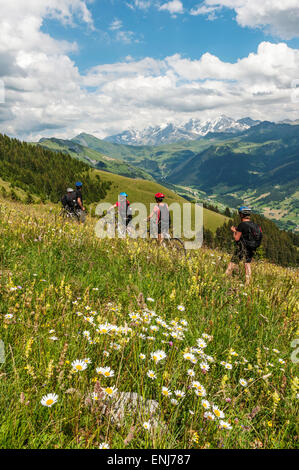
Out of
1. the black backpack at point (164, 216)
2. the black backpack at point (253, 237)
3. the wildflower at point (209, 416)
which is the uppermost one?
the black backpack at point (164, 216)

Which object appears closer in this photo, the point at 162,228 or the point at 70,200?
the point at 162,228

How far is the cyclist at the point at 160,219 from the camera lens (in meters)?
11.7

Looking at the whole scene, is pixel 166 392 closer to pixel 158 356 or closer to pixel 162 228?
pixel 158 356

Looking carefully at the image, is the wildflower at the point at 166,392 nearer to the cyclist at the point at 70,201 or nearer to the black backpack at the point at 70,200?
the cyclist at the point at 70,201

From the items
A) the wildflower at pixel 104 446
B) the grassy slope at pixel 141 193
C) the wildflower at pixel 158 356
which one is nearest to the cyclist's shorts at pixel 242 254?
the wildflower at pixel 158 356

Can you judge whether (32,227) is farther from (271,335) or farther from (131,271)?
(271,335)

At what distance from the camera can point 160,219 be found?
12.0 m

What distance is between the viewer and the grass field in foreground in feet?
6.25

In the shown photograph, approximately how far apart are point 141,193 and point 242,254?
156 m

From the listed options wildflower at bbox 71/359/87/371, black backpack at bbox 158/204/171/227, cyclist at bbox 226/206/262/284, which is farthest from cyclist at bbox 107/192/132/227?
wildflower at bbox 71/359/87/371

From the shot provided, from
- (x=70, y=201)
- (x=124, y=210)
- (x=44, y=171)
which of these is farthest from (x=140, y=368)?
(x=44, y=171)

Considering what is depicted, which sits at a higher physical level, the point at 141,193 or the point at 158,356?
the point at 141,193

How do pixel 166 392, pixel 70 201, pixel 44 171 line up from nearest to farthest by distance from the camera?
pixel 166 392 → pixel 70 201 → pixel 44 171

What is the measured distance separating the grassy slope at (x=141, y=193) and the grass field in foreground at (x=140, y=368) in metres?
143
